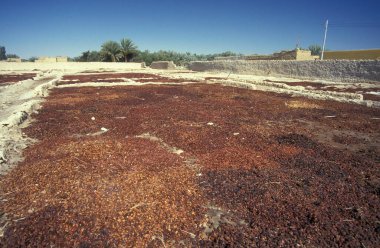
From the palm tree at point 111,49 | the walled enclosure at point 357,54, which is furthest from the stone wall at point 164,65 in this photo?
the walled enclosure at point 357,54

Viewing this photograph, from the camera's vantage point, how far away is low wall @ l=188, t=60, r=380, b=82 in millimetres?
20281

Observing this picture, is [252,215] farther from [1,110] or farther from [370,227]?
[1,110]

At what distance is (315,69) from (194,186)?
78.2 feet

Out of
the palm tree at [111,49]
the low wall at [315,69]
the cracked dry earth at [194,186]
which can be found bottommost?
the cracked dry earth at [194,186]

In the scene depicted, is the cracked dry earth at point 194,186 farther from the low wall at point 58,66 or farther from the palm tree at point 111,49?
the palm tree at point 111,49

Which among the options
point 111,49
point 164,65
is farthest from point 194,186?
point 111,49

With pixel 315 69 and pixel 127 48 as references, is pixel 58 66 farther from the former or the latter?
pixel 315 69

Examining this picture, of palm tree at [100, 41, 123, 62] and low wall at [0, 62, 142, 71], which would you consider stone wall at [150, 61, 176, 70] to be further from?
palm tree at [100, 41, 123, 62]

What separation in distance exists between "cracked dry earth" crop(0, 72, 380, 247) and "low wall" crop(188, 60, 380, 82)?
1560 cm

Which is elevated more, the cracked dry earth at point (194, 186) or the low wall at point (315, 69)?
the low wall at point (315, 69)

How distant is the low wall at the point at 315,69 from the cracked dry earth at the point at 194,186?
614 inches

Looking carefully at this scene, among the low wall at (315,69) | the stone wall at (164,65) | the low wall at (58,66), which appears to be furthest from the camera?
the stone wall at (164,65)

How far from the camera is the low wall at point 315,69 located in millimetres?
20281

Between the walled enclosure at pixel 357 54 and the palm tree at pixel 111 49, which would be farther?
the palm tree at pixel 111 49
